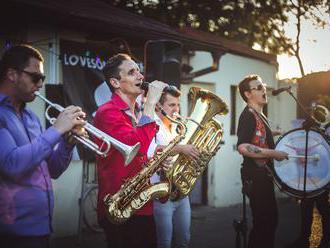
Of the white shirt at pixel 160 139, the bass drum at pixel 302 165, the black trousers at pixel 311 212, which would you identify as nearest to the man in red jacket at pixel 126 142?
the white shirt at pixel 160 139

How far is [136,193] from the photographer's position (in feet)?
11.0

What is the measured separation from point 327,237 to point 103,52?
4.73 metres

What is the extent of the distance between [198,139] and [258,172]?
3.07ft

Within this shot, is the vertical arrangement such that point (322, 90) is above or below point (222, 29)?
below

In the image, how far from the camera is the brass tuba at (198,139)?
397cm

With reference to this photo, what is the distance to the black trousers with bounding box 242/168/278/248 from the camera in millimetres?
4570

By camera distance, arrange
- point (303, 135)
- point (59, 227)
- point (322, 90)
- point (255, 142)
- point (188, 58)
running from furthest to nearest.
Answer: point (322, 90), point (188, 58), point (59, 227), point (303, 135), point (255, 142)

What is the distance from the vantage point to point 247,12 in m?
20.6

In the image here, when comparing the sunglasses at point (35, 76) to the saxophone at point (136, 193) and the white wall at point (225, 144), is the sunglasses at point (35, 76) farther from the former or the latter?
the white wall at point (225, 144)

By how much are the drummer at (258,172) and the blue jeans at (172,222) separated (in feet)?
2.90

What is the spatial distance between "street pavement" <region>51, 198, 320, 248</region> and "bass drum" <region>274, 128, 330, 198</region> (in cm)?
185

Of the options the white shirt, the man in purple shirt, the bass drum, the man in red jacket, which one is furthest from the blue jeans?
the man in purple shirt

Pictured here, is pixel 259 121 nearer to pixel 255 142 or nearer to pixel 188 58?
pixel 255 142

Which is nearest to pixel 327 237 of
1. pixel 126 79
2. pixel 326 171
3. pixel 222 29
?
pixel 326 171
